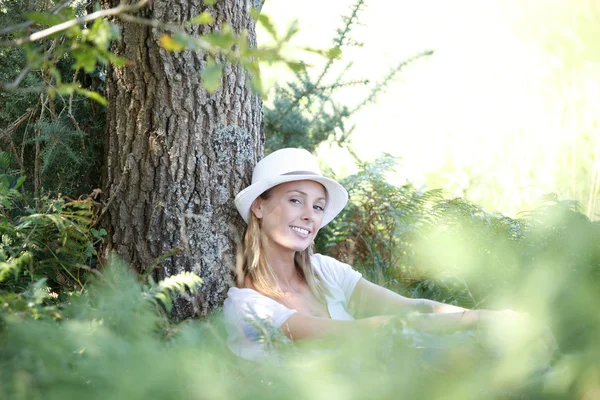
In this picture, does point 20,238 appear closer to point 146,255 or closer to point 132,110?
point 146,255

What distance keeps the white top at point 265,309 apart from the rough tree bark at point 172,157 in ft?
0.52

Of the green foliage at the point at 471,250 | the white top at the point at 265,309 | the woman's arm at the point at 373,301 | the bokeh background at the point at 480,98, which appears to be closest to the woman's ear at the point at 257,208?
the white top at the point at 265,309

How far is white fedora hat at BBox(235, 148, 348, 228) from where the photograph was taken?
9.57 feet

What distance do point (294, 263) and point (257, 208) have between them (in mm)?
414

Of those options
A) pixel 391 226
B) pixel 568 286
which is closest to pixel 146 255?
pixel 391 226

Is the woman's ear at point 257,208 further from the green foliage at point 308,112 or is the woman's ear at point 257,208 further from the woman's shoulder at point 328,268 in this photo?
the green foliage at point 308,112

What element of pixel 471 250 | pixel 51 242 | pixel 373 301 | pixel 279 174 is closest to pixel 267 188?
pixel 279 174

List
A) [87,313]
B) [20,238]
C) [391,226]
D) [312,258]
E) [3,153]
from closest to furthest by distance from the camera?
[87,313] → [20,238] → [3,153] → [312,258] → [391,226]

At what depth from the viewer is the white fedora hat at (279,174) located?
2.92 metres

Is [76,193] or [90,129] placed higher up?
[90,129]

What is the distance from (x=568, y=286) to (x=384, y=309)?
2051 millimetres

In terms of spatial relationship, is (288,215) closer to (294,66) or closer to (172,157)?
(172,157)

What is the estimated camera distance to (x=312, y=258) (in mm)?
3322

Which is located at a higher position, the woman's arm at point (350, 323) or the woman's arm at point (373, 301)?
the woman's arm at point (373, 301)
